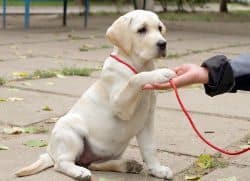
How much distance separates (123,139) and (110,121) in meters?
0.12

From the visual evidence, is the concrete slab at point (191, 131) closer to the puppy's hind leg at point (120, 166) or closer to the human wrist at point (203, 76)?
the puppy's hind leg at point (120, 166)

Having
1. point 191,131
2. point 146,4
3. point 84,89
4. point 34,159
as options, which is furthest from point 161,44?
point 146,4

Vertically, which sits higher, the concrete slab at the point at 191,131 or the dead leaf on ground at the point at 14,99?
the concrete slab at the point at 191,131

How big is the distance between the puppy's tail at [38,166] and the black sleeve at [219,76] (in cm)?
103

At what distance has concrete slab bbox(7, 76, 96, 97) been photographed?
6.25m

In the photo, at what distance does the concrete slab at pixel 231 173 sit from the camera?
3535mm

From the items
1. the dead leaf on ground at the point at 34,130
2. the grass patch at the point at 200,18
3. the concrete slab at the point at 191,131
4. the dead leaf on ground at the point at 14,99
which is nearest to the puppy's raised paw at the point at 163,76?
the concrete slab at the point at 191,131

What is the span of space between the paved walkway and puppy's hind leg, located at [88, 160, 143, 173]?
0.13 ft

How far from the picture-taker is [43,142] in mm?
4199

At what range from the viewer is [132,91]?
127 inches

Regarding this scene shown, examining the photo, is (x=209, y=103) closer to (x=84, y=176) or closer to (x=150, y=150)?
(x=150, y=150)

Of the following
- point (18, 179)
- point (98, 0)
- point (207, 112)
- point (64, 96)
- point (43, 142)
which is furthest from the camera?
point (98, 0)

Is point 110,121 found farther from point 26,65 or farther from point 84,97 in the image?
point 26,65

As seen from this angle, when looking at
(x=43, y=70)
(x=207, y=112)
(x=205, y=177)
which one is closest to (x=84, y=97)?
(x=205, y=177)
